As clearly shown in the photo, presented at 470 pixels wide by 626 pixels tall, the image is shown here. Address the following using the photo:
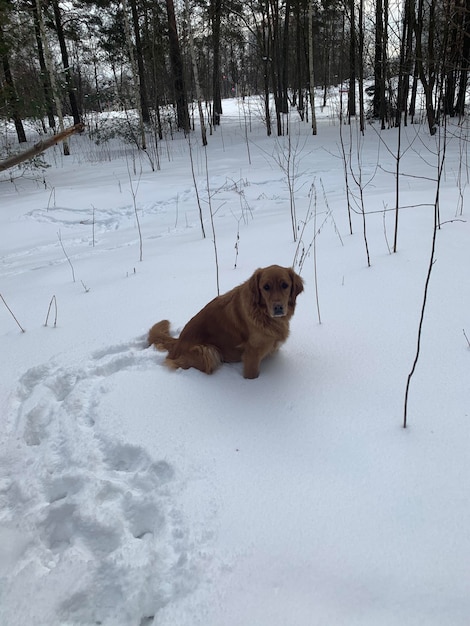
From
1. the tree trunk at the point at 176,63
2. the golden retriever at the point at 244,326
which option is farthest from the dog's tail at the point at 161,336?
the tree trunk at the point at 176,63

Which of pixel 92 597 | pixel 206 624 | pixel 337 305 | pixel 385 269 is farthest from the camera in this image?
pixel 385 269

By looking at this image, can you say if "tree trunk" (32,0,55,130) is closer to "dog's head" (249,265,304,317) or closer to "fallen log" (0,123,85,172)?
"dog's head" (249,265,304,317)

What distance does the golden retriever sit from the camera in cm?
258

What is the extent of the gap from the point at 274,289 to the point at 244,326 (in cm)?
35

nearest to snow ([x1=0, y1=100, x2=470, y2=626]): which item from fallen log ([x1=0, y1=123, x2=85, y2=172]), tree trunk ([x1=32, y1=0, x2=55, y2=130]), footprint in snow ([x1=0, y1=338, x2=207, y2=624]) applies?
footprint in snow ([x1=0, y1=338, x2=207, y2=624])

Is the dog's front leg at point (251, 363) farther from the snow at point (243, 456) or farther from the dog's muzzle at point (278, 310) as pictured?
the dog's muzzle at point (278, 310)

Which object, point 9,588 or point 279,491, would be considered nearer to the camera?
point 9,588

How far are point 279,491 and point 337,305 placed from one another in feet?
6.45

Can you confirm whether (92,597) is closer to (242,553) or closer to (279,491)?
(242,553)

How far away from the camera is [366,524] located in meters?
1.67

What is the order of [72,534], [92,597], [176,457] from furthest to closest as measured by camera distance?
1. [176,457]
2. [72,534]
3. [92,597]

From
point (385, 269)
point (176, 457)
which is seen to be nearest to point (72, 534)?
point (176, 457)

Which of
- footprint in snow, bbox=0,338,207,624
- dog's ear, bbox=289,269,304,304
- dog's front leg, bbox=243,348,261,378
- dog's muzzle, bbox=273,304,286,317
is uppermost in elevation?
dog's ear, bbox=289,269,304,304

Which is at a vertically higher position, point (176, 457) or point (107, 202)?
point (107, 202)
